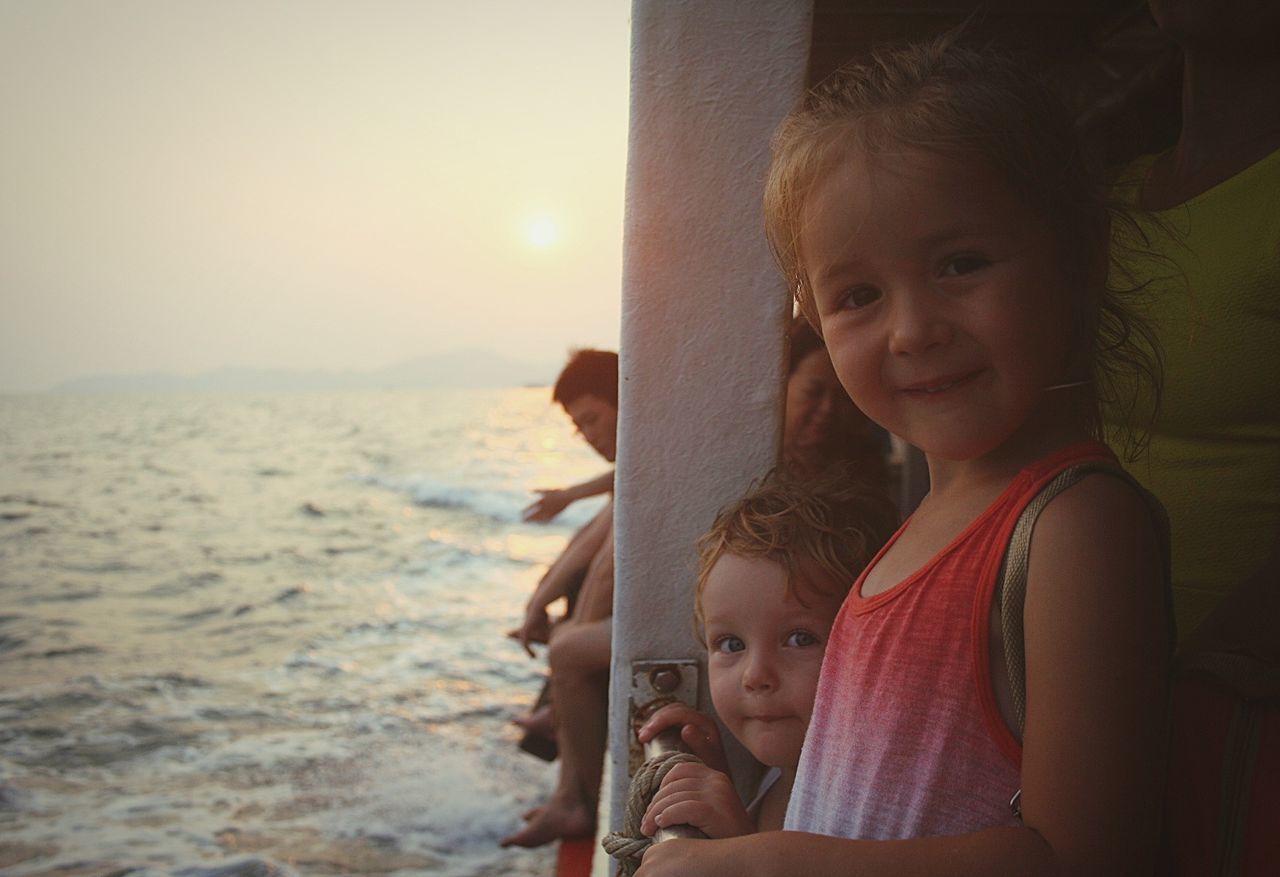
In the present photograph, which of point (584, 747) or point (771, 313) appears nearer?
point (771, 313)

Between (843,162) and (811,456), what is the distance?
2122mm

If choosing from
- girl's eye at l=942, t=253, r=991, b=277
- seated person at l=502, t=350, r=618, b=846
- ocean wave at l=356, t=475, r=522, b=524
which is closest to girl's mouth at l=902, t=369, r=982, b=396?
girl's eye at l=942, t=253, r=991, b=277

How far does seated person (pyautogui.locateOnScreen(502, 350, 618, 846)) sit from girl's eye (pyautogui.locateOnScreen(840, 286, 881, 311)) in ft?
→ 7.96

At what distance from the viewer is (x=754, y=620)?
57.5 inches

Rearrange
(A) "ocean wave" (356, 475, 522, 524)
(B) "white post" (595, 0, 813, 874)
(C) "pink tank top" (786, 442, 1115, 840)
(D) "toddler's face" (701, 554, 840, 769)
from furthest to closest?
(A) "ocean wave" (356, 475, 522, 524) < (B) "white post" (595, 0, 813, 874) < (D) "toddler's face" (701, 554, 840, 769) < (C) "pink tank top" (786, 442, 1115, 840)

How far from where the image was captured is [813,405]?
127 inches

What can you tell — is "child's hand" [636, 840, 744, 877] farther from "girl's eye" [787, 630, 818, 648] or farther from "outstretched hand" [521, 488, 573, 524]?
"outstretched hand" [521, 488, 573, 524]

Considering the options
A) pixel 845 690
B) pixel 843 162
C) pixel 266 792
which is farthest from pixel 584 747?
pixel 266 792

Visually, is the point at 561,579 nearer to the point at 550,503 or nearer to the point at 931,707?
the point at 550,503

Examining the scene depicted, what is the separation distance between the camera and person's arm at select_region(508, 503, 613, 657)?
4.76m

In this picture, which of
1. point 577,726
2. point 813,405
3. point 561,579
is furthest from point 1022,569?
point 561,579

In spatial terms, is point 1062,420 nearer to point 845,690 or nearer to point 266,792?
point 845,690

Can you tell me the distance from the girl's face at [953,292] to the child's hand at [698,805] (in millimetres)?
527

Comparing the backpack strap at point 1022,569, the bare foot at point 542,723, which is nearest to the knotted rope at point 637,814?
the backpack strap at point 1022,569
